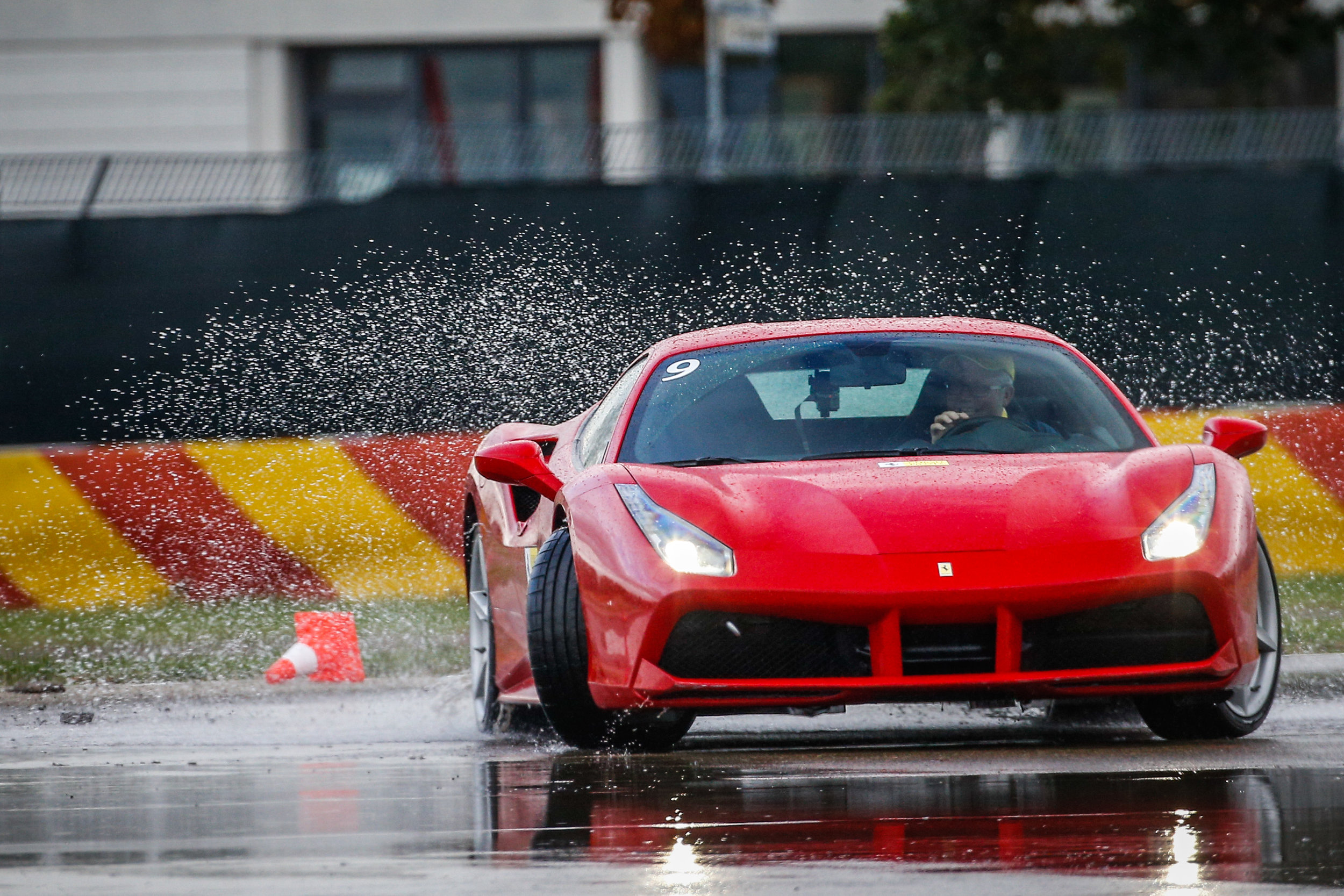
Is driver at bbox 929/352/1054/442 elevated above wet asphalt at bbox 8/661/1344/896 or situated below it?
above

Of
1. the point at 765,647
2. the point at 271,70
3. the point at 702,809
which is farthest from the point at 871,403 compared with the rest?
the point at 271,70

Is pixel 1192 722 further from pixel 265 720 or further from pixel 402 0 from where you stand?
pixel 402 0

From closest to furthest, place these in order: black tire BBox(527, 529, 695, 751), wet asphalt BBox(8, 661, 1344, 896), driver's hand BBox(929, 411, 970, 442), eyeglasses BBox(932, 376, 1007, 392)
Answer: wet asphalt BBox(8, 661, 1344, 896) → black tire BBox(527, 529, 695, 751) → driver's hand BBox(929, 411, 970, 442) → eyeglasses BBox(932, 376, 1007, 392)

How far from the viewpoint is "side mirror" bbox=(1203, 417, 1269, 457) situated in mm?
6297

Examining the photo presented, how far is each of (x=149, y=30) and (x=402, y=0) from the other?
11.1 feet

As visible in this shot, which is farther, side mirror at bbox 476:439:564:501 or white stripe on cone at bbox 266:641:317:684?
white stripe on cone at bbox 266:641:317:684

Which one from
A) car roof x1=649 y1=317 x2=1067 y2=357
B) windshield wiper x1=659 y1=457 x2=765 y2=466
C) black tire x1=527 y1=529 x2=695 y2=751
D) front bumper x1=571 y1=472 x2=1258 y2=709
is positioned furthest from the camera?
car roof x1=649 y1=317 x2=1067 y2=357

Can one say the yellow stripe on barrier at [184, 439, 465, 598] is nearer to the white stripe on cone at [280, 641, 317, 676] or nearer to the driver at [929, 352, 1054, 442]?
the white stripe on cone at [280, 641, 317, 676]

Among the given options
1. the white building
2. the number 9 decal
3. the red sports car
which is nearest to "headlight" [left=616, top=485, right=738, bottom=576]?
the red sports car

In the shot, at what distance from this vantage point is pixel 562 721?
19.1ft

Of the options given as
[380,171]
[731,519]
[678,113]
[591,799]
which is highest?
[731,519]

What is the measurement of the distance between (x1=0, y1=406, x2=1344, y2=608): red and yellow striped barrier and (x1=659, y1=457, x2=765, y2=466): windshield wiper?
423 cm

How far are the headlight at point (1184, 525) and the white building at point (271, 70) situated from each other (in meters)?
24.3

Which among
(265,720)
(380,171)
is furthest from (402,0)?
(265,720)
